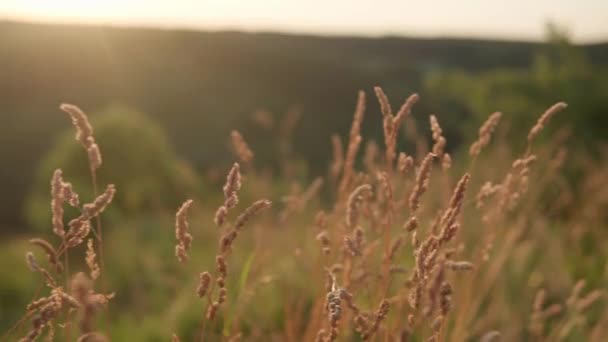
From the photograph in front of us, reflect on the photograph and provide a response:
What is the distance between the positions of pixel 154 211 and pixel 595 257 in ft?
17.3

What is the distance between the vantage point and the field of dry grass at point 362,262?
987mm

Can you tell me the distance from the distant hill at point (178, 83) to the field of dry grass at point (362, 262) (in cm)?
1445

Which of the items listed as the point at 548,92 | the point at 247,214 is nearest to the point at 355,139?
the point at 247,214

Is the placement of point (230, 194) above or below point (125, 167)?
below

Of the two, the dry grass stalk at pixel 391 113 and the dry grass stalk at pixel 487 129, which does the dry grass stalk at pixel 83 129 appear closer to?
the dry grass stalk at pixel 391 113

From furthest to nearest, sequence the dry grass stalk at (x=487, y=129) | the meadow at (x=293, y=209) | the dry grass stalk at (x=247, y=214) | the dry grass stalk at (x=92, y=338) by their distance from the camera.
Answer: the dry grass stalk at (x=487, y=129)
the meadow at (x=293, y=209)
the dry grass stalk at (x=247, y=214)
the dry grass stalk at (x=92, y=338)

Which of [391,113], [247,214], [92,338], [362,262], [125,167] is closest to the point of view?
[92,338]

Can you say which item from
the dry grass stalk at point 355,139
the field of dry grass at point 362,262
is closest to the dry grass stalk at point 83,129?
the field of dry grass at point 362,262

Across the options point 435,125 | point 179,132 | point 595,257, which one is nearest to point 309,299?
point 595,257

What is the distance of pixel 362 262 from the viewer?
4.80 ft

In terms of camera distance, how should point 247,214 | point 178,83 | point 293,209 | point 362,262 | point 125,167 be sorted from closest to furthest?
1. point 247,214
2. point 362,262
3. point 293,209
4. point 125,167
5. point 178,83

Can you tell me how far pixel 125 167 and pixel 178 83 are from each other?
823 inches

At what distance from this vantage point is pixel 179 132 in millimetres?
24656

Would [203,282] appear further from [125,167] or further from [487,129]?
[125,167]
